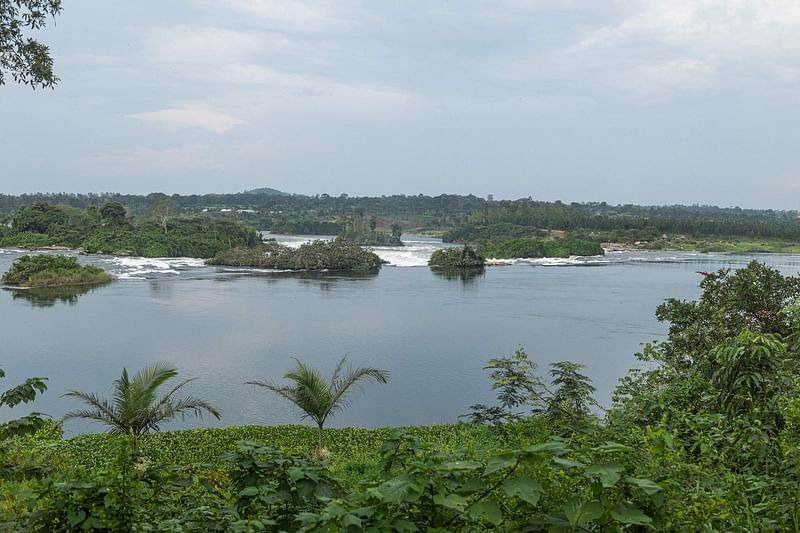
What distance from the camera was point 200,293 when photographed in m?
34.6

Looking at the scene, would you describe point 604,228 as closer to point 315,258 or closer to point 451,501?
point 315,258

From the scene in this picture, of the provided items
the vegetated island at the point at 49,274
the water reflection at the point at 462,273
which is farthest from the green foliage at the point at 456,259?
the vegetated island at the point at 49,274

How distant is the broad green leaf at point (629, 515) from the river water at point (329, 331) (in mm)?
12860

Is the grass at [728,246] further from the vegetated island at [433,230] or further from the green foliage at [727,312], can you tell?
the green foliage at [727,312]

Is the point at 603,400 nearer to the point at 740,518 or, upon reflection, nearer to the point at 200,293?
the point at 740,518

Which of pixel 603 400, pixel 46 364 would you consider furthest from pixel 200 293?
pixel 603 400

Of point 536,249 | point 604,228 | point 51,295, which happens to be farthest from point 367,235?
point 51,295

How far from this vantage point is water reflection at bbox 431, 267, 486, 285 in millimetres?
44228

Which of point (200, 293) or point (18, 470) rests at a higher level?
point (18, 470)

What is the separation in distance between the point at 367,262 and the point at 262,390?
1279 inches

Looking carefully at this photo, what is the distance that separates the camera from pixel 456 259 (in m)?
52.3

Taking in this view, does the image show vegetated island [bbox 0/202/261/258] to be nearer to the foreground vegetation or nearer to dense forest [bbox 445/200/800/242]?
dense forest [bbox 445/200/800/242]

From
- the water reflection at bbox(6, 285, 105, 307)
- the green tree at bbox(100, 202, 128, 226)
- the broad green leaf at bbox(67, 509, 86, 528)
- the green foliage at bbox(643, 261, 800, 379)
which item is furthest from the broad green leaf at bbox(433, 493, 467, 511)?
the green tree at bbox(100, 202, 128, 226)

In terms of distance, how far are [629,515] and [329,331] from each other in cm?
2347
